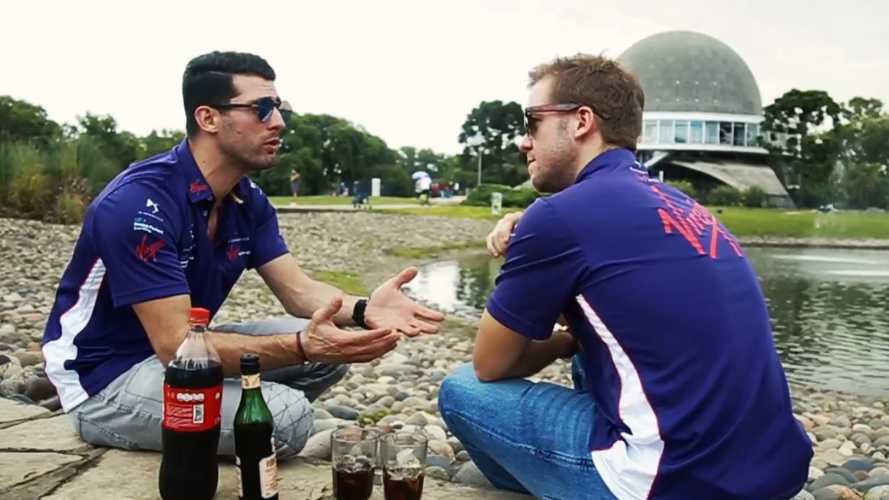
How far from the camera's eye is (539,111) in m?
2.64

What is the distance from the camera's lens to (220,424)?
9.23 feet

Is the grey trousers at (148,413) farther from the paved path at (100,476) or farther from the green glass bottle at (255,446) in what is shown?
the green glass bottle at (255,446)

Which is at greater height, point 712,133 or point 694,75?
point 694,75

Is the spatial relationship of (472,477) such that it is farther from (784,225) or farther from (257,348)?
(784,225)

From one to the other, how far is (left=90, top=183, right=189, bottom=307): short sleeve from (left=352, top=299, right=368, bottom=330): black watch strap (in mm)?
778

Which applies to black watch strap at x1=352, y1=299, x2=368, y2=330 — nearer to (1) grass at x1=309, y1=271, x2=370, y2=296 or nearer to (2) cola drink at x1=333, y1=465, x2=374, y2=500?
(2) cola drink at x1=333, y1=465, x2=374, y2=500

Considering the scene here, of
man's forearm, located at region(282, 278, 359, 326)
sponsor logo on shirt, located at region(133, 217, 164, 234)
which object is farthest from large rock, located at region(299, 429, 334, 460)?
sponsor logo on shirt, located at region(133, 217, 164, 234)

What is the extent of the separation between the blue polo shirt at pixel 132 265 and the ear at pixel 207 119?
0.10m

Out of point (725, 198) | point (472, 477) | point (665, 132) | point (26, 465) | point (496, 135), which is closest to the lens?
point (26, 465)

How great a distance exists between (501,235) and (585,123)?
537 millimetres

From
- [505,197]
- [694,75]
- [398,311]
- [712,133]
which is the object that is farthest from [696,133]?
[398,311]

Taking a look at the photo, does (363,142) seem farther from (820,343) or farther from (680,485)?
(680,485)

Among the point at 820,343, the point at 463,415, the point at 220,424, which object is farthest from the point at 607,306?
the point at 820,343

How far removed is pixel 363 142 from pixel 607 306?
6553 cm
